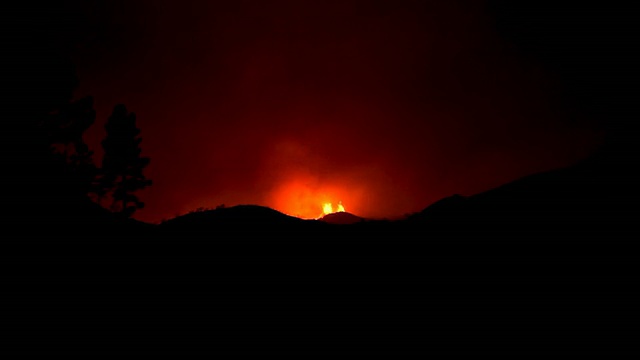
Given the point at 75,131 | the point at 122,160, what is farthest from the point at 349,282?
the point at 122,160

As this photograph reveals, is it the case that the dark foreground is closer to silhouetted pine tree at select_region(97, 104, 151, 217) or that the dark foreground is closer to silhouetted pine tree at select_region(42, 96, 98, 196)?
silhouetted pine tree at select_region(42, 96, 98, 196)

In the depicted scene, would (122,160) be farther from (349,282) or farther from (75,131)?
(349,282)

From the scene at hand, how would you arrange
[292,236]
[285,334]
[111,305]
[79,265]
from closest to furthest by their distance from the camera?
[285,334] < [111,305] < [79,265] < [292,236]

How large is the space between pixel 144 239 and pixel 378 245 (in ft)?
30.4

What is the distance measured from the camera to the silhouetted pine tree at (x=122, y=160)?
112 ft

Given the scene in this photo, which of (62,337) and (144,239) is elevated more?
(144,239)

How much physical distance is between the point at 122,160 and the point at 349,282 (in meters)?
31.8

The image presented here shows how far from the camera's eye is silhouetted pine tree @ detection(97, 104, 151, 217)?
3403cm

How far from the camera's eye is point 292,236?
14.9 m

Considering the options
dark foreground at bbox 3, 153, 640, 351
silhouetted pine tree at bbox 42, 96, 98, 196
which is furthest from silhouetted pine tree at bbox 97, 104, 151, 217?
dark foreground at bbox 3, 153, 640, 351

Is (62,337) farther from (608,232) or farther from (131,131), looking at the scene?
(131,131)

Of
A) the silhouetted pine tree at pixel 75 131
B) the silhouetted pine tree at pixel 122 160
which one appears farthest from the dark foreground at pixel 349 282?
the silhouetted pine tree at pixel 122 160

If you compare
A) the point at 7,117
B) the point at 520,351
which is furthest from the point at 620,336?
the point at 7,117

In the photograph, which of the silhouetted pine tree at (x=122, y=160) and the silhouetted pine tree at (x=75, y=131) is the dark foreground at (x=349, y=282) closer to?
the silhouetted pine tree at (x=75, y=131)
